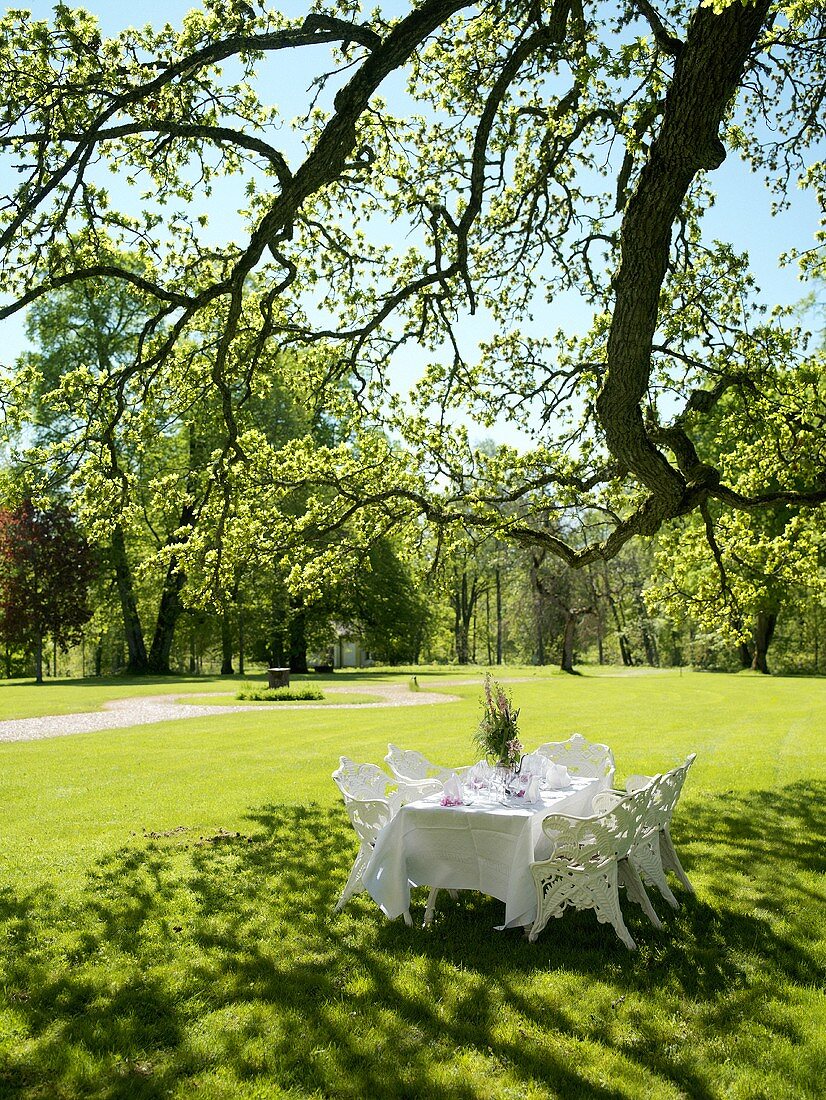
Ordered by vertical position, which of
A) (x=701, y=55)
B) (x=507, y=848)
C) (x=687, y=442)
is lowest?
(x=507, y=848)

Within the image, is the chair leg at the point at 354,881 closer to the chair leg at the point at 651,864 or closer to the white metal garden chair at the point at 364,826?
the white metal garden chair at the point at 364,826

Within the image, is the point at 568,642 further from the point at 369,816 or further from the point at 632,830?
the point at 632,830

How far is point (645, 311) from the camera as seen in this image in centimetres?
616

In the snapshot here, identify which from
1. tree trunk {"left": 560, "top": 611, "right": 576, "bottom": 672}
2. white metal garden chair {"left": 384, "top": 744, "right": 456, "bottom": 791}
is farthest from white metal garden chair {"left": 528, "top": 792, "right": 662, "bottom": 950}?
tree trunk {"left": 560, "top": 611, "right": 576, "bottom": 672}

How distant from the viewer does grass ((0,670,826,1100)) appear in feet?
13.4

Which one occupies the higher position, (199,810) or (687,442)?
(687,442)

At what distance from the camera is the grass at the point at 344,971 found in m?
4.09

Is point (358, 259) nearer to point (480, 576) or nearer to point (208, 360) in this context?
point (208, 360)

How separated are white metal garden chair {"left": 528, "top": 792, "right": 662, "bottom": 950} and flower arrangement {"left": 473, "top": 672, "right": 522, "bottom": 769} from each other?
1130mm

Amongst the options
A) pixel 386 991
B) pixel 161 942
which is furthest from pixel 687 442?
pixel 161 942

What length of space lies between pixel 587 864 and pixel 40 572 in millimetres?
33477

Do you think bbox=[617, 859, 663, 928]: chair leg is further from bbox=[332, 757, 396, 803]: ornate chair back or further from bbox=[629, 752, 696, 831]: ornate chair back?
bbox=[332, 757, 396, 803]: ornate chair back

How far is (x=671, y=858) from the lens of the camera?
23.0 feet

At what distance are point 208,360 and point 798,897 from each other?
9.16 metres
